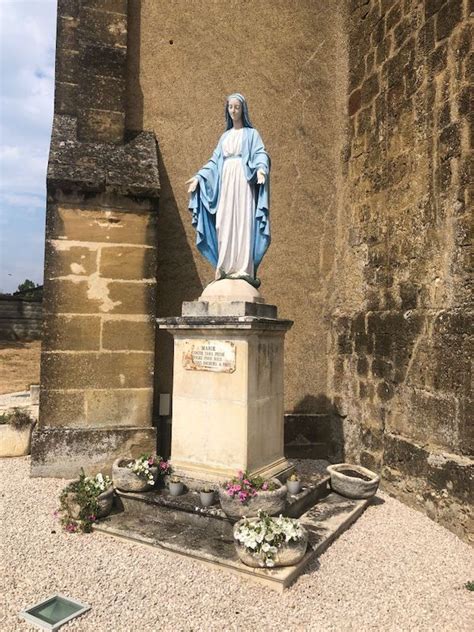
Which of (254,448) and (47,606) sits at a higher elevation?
(254,448)

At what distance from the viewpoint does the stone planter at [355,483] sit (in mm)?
5074

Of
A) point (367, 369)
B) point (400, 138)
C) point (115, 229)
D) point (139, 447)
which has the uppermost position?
point (400, 138)

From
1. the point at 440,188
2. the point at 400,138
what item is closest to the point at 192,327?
the point at 440,188

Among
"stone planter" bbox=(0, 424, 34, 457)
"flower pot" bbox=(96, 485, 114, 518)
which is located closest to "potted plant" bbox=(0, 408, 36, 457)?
"stone planter" bbox=(0, 424, 34, 457)

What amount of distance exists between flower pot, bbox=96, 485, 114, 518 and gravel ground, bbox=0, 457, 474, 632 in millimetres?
241

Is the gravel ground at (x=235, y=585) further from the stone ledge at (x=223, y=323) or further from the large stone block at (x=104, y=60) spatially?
the large stone block at (x=104, y=60)

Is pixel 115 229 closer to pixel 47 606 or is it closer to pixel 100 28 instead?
pixel 100 28

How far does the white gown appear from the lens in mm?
4949

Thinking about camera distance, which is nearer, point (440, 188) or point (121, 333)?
point (440, 188)

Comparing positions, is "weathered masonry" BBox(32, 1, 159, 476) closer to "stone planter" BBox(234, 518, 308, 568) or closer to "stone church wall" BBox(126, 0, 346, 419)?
"stone church wall" BBox(126, 0, 346, 419)

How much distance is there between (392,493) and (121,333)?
145 inches

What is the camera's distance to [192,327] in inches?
187

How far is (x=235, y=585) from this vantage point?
347 centimetres

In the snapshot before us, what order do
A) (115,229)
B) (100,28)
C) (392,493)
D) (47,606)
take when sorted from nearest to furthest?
(47,606) < (392,493) < (115,229) < (100,28)
